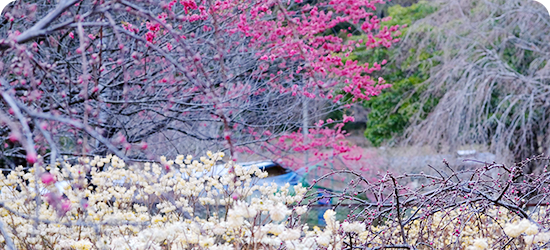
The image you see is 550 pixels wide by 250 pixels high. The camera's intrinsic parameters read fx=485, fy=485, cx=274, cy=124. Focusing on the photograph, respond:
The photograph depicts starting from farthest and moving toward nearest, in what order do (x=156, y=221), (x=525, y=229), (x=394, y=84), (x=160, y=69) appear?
(x=394, y=84)
(x=160, y=69)
(x=156, y=221)
(x=525, y=229)

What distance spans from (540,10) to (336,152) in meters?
3.65

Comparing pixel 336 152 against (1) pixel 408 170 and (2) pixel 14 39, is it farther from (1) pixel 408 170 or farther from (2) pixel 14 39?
(2) pixel 14 39

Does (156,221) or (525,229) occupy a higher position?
(525,229)

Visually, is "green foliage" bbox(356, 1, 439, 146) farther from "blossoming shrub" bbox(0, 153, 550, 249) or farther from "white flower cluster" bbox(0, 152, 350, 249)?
"white flower cluster" bbox(0, 152, 350, 249)

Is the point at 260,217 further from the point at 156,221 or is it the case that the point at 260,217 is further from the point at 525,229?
the point at 525,229

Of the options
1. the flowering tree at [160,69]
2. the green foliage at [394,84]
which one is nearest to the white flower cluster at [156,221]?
the flowering tree at [160,69]

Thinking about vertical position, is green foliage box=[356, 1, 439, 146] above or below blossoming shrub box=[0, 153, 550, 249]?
below

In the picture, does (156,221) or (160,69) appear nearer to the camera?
(156,221)

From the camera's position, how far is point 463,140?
692 cm

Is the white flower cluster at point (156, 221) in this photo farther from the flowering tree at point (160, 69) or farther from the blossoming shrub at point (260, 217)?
the flowering tree at point (160, 69)

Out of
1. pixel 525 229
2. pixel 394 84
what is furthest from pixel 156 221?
pixel 394 84

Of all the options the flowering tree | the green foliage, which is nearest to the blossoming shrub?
the flowering tree

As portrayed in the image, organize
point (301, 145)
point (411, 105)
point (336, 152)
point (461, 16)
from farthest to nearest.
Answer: point (411, 105) → point (461, 16) → point (336, 152) → point (301, 145)

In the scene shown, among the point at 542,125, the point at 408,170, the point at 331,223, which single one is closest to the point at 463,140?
the point at 542,125
